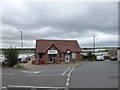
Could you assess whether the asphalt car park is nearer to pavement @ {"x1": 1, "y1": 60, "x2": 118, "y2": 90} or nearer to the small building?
pavement @ {"x1": 1, "y1": 60, "x2": 118, "y2": 90}

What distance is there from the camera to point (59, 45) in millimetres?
60344

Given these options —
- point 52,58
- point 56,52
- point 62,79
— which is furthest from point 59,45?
point 62,79

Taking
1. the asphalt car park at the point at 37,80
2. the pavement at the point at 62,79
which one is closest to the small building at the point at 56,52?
the pavement at the point at 62,79

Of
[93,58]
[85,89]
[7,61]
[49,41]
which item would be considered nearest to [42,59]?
[49,41]

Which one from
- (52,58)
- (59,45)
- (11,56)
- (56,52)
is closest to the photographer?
(11,56)

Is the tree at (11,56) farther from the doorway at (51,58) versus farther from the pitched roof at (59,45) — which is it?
the doorway at (51,58)

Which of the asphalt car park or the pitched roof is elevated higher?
the pitched roof

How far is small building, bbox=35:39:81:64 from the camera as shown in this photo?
55.4m

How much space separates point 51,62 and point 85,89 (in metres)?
44.2

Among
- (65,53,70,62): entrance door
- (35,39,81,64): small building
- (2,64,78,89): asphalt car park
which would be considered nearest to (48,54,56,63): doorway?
(35,39,81,64): small building

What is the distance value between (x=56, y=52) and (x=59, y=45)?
4.93 metres

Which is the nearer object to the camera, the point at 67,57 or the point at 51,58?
the point at 51,58

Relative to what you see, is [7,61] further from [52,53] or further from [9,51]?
[52,53]

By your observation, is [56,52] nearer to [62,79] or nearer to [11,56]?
[11,56]
